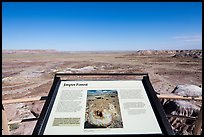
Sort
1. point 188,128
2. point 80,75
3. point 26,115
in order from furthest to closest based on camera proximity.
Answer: point 26,115 < point 188,128 < point 80,75

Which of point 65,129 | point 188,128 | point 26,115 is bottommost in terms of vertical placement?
point 26,115

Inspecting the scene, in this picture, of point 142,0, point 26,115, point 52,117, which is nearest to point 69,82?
point 52,117

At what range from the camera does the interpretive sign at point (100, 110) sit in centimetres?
181

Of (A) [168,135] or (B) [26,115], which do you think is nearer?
(A) [168,135]

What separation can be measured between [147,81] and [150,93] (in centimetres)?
16

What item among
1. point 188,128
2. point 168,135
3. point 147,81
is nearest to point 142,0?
point 147,81

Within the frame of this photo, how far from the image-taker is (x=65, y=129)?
1.81 meters

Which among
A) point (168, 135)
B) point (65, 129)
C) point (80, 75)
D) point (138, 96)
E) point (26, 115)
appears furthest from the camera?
point (26, 115)

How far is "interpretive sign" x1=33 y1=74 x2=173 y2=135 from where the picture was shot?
1808mm

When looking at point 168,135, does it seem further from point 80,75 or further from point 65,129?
point 80,75

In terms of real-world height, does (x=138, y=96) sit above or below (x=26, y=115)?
above

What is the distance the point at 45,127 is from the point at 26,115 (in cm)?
673

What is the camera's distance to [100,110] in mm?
1983

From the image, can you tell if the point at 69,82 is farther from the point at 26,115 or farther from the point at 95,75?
the point at 26,115
